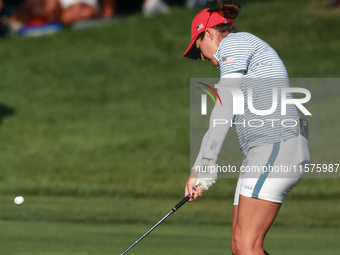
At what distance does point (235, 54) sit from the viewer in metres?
3.65

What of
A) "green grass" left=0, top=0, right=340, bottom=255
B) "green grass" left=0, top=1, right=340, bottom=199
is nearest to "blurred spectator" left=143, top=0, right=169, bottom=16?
"green grass" left=0, top=1, right=340, bottom=199

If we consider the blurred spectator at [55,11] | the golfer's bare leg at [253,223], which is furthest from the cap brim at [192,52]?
the blurred spectator at [55,11]

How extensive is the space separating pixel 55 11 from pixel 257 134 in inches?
1059

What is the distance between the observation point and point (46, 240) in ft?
21.5

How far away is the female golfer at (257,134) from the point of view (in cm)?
362

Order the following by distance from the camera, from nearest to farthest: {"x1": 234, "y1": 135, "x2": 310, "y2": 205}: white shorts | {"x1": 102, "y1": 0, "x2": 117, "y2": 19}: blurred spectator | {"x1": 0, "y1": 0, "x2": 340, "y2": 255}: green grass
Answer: {"x1": 234, "y1": 135, "x2": 310, "y2": 205}: white shorts → {"x1": 0, "y1": 0, "x2": 340, "y2": 255}: green grass → {"x1": 102, "y1": 0, "x2": 117, "y2": 19}: blurred spectator

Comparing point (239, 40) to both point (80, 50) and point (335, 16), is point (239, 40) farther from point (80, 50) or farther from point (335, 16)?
point (335, 16)

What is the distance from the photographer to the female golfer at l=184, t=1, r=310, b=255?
3.62m

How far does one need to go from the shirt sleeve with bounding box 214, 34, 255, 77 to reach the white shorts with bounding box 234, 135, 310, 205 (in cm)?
54

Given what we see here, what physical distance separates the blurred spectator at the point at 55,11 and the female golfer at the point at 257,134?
26.0m

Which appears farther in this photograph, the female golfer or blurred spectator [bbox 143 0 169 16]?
blurred spectator [bbox 143 0 169 16]

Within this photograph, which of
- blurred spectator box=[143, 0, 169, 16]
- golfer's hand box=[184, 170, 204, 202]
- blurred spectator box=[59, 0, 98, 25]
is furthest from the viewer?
blurred spectator box=[143, 0, 169, 16]

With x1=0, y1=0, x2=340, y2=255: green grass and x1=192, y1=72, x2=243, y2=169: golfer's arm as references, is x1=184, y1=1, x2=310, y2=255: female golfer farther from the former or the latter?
x1=0, y1=0, x2=340, y2=255: green grass

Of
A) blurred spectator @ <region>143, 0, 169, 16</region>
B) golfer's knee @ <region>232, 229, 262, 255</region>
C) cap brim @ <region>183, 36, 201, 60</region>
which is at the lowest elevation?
golfer's knee @ <region>232, 229, 262, 255</region>
